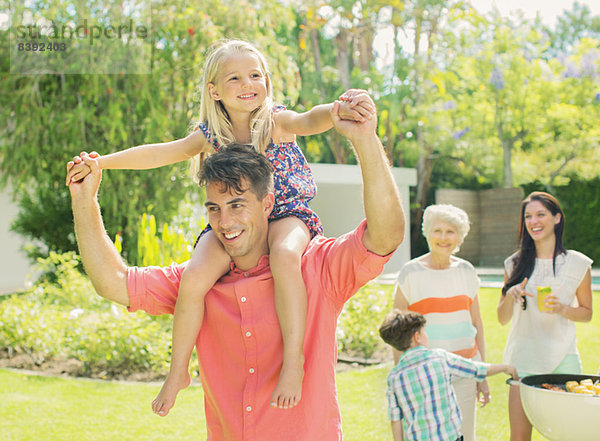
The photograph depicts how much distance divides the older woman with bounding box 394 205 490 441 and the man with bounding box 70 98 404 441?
215 cm

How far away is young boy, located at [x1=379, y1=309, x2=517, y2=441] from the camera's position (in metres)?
3.57

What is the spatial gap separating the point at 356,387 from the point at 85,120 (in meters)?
7.69

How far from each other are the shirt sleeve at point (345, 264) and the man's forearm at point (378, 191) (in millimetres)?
107

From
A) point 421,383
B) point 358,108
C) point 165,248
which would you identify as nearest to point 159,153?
point 358,108

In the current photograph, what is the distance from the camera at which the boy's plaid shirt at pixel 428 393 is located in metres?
3.56

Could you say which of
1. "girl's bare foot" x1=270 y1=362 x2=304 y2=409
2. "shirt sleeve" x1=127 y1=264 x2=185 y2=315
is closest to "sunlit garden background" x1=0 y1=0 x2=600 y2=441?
"shirt sleeve" x1=127 y1=264 x2=185 y2=315

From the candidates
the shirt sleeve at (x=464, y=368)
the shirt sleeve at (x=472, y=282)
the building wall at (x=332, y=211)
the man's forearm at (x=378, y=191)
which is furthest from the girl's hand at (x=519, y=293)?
the building wall at (x=332, y=211)

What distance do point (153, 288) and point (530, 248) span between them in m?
3.20

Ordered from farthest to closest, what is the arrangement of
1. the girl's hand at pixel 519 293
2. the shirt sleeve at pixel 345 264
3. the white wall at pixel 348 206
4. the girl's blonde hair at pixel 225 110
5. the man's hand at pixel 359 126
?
the white wall at pixel 348 206, the girl's hand at pixel 519 293, the girl's blonde hair at pixel 225 110, the shirt sleeve at pixel 345 264, the man's hand at pixel 359 126

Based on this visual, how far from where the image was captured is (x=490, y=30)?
24516 millimetres

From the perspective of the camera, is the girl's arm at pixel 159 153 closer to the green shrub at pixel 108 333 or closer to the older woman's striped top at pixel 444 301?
the older woman's striped top at pixel 444 301

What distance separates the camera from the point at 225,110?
7.99ft

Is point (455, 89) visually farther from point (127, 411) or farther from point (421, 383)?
point (421, 383)

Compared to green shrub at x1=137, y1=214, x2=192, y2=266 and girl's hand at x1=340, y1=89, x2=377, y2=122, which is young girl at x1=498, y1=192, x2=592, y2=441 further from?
green shrub at x1=137, y1=214, x2=192, y2=266
